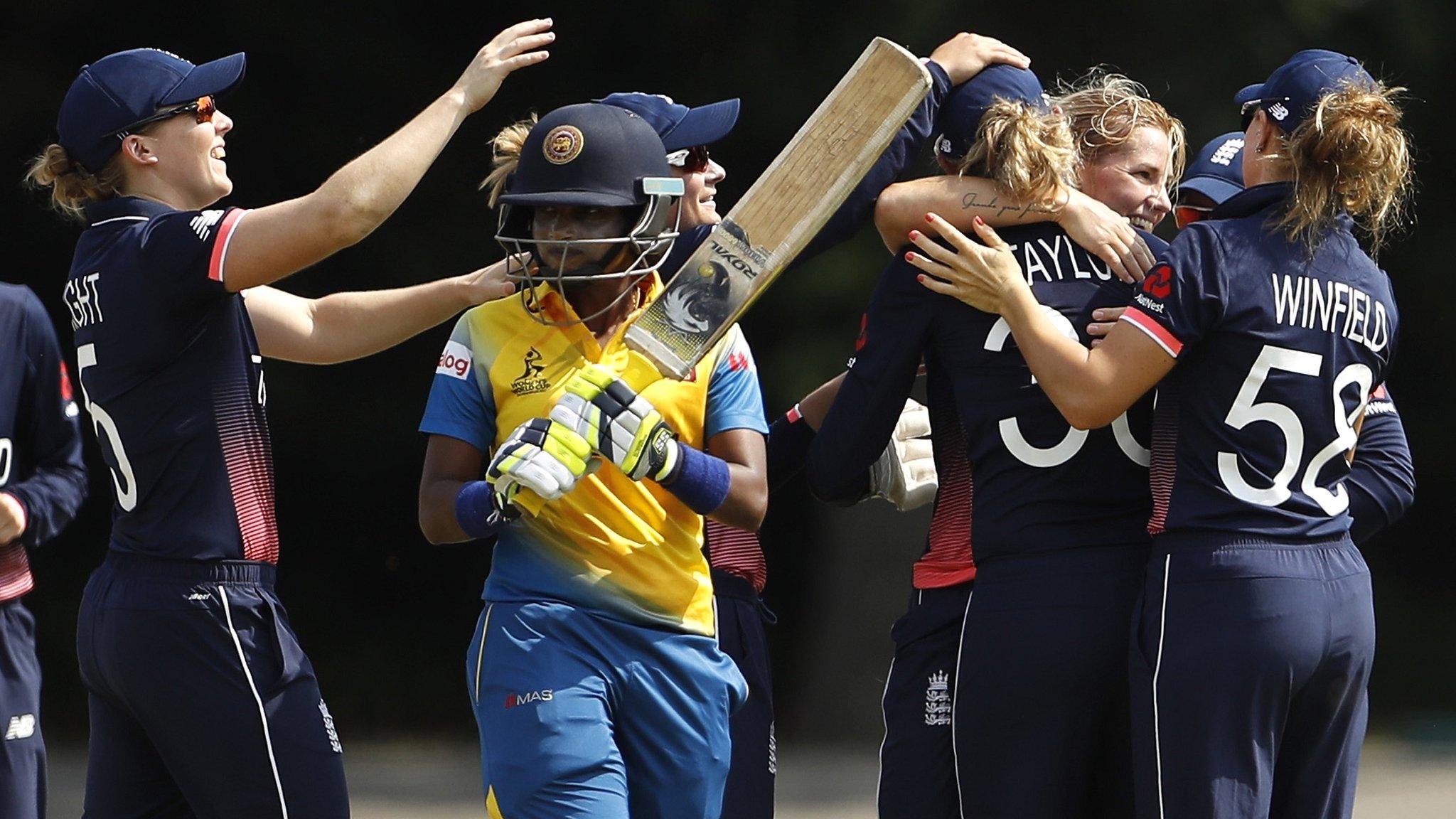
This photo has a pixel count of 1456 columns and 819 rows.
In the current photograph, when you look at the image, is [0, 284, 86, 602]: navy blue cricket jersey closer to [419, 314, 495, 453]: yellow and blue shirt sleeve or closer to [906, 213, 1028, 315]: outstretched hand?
[419, 314, 495, 453]: yellow and blue shirt sleeve

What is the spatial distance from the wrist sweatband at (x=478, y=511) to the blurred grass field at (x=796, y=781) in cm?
323

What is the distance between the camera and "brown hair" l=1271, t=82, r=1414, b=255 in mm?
2922

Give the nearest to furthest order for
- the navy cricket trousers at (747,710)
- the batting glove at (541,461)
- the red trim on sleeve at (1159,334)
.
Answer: the batting glove at (541,461) → the red trim on sleeve at (1159,334) → the navy cricket trousers at (747,710)

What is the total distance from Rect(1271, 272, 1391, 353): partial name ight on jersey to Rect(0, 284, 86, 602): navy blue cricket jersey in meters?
2.46

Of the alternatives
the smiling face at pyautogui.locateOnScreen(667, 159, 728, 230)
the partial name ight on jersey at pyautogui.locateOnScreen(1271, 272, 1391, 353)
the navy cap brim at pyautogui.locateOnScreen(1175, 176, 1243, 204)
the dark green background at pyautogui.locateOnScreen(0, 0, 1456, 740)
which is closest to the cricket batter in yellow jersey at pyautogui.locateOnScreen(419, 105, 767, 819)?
the smiling face at pyautogui.locateOnScreen(667, 159, 728, 230)

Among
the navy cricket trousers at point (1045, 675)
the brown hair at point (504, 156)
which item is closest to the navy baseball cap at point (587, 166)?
the brown hair at point (504, 156)

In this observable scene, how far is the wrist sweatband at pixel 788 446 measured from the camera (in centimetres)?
371

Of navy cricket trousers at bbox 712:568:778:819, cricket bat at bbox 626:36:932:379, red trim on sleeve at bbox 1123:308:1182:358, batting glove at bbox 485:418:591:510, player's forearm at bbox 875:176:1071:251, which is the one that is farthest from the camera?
navy cricket trousers at bbox 712:568:778:819

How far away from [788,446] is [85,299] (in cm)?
140

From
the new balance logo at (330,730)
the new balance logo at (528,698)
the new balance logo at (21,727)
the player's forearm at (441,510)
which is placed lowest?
the new balance logo at (21,727)

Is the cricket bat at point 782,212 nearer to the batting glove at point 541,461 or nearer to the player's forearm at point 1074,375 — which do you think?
the batting glove at point 541,461

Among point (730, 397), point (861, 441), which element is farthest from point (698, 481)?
point (861, 441)

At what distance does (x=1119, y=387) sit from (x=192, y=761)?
1.68m

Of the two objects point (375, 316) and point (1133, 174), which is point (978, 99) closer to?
point (1133, 174)
